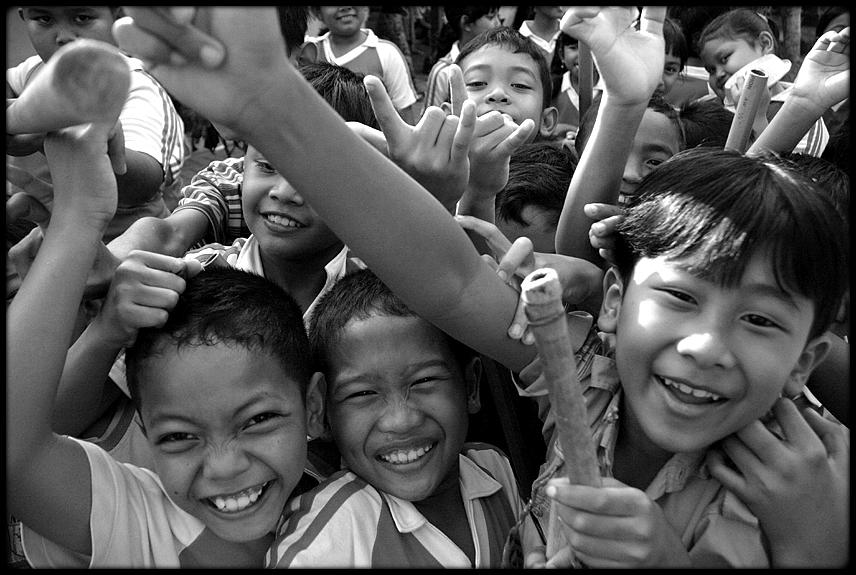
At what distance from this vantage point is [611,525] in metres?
1.01

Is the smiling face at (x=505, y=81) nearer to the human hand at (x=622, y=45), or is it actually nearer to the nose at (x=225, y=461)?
the human hand at (x=622, y=45)

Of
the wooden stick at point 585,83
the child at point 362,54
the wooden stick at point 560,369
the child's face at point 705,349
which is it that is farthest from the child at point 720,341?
the child at point 362,54

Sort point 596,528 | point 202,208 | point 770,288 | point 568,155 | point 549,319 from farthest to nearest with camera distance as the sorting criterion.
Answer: point 568,155 < point 202,208 < point 770,288 < point 596,528 < point 549,319

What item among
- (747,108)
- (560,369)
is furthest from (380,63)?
(560,369)

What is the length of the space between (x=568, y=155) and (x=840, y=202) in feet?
2.61

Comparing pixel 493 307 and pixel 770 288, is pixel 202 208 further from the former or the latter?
pixel 770 288

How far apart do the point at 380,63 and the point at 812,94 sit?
340cm

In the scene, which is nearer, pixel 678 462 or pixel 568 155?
pixel 678 462

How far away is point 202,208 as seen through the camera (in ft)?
6.74

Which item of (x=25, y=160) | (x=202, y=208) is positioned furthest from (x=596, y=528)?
(x=25, y=160)

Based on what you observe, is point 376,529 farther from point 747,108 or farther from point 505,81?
point 505,81

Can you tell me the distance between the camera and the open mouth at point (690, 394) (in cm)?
113

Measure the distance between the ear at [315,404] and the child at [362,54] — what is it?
134 inches

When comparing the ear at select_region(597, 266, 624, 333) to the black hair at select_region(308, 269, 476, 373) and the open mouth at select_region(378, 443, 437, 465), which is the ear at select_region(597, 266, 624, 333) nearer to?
the black hair at select_region(308, 269, 476, 373)
